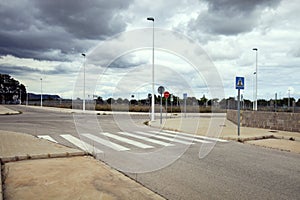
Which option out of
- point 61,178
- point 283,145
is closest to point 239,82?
point 283,145

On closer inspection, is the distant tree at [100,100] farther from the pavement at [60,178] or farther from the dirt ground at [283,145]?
the pavement at [60,178]

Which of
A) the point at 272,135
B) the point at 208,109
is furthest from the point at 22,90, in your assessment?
the point at 272,135

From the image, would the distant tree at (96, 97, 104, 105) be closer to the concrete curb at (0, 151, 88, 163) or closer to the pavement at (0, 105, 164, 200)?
the concrete curb at (0, 151, 88, 163)

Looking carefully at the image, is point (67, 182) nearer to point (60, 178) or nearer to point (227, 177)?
point (60, 178)

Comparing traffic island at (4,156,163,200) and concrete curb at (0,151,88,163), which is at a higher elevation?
concrete curb at (0,151,88,163)

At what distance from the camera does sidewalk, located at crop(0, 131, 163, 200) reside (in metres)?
4.81

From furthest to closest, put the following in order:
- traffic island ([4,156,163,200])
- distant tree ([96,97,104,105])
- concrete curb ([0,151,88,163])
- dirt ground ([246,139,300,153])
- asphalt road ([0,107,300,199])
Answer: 1. distant tree ([96,97,104,105])
2. dirt ground ([246,139,300,153])
3. concrete curb ([0,151,88,163])
4. asphalt road ([0,107,300,199])
5. traffic island ([4,156,163,200])

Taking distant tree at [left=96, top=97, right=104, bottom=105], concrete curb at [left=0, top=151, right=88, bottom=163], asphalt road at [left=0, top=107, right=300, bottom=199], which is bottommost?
asphalt road at [left=0, top=107, right=300, bottom=199]

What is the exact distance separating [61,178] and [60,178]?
0.06 ft

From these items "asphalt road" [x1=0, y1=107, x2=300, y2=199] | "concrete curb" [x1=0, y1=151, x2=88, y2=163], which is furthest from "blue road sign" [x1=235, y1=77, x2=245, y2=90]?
"concrete curb" [x1=0, y1=151, x2=88, y2=163]

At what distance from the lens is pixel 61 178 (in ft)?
18.6

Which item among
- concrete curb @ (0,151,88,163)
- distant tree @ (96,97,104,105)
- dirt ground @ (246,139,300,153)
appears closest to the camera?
concrete curb @ (0,151,88,163)

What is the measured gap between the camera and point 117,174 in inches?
240

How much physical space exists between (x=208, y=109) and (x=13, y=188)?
164 ft
